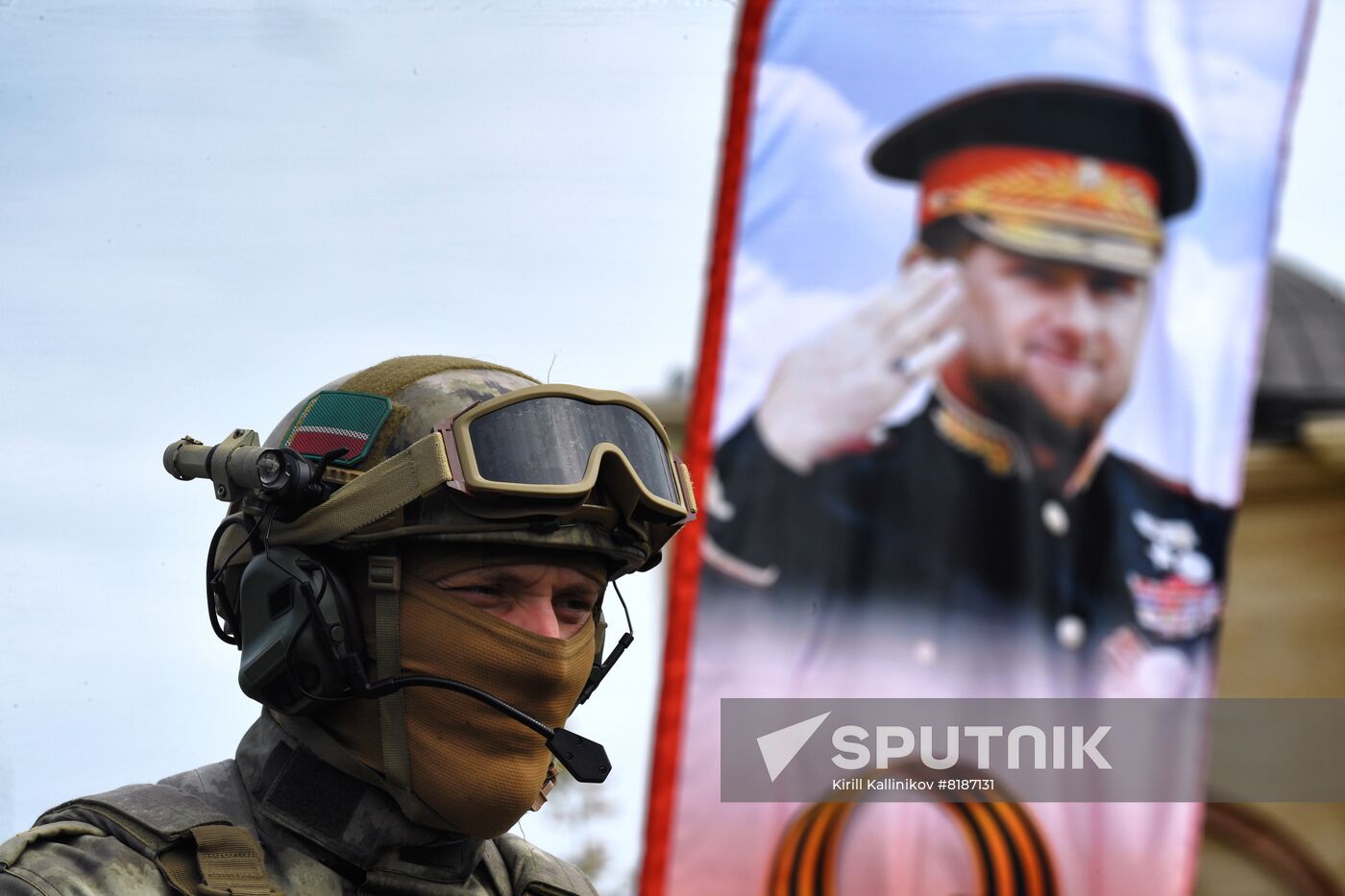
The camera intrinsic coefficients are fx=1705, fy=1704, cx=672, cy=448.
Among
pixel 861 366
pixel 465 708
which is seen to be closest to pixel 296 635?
pixel 465 708

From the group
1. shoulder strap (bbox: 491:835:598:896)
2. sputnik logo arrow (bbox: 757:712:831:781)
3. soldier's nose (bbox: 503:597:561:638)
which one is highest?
soldier's nose (bbox: 503:597:561:638)

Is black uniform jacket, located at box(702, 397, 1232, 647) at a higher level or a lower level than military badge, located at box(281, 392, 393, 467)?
lower

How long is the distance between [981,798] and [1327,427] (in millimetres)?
4072

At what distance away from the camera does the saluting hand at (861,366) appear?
755 cm

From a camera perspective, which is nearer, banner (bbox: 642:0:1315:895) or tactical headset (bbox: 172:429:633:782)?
tactical headset (bbox: 172:429:633:782)

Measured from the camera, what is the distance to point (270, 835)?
243 cm

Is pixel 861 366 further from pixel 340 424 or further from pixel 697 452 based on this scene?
pixel 340 424

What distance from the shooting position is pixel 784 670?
7332mm

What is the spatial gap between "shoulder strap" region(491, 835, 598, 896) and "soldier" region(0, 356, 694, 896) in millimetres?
258

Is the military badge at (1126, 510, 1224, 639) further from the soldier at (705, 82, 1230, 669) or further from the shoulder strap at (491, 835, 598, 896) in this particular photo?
the shoulder strap at (491, 835, 598, 896)

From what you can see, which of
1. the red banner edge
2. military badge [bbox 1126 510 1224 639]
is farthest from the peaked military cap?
military badge [bbox 1126 510 1224 639]

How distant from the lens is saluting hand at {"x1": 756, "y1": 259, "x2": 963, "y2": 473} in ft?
24.8

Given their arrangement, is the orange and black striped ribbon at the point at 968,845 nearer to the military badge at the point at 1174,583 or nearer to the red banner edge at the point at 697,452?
the red banner edge at the point at 697,452

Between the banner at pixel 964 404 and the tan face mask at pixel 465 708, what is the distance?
193 inches
